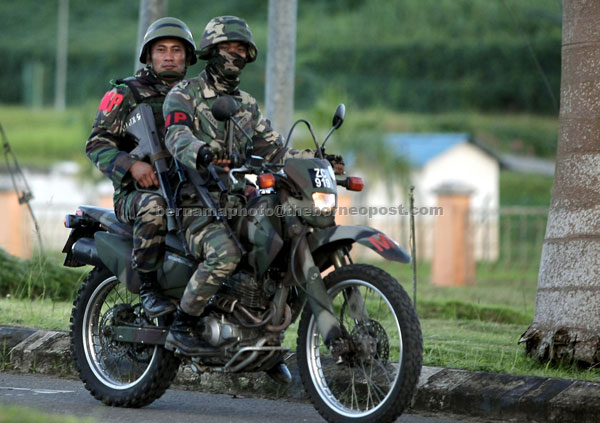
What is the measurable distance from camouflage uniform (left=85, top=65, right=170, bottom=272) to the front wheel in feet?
3.24

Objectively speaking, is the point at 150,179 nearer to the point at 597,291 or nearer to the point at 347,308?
the point at 347,308

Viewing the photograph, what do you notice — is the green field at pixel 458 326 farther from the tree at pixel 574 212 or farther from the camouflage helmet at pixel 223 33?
the camouflage helmet at pixel 223 33

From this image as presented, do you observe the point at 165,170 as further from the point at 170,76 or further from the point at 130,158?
the point at 170,76

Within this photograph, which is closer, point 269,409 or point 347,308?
point 347,308

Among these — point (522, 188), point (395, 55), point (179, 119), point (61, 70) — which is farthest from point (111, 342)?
point (61, 70)

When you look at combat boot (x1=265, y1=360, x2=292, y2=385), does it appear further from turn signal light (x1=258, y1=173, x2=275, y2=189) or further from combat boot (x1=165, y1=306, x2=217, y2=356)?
turn signal light (x1=258, y1=173, x2=275, y2=189)

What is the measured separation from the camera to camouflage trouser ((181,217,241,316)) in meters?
5.85

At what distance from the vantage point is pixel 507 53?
105 metres

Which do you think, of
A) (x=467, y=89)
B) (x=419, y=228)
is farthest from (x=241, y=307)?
(x=467, y=89)

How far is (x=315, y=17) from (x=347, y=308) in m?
134

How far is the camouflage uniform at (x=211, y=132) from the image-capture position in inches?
231

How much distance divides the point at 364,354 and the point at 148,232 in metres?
1.41

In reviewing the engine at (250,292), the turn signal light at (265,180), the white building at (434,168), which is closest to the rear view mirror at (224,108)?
the turn signal light at (265,180)

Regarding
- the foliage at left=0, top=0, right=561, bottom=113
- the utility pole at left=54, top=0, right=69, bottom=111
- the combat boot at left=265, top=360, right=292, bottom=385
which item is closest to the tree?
the combat boot at left=265, top=360, right=292, bottom=385
